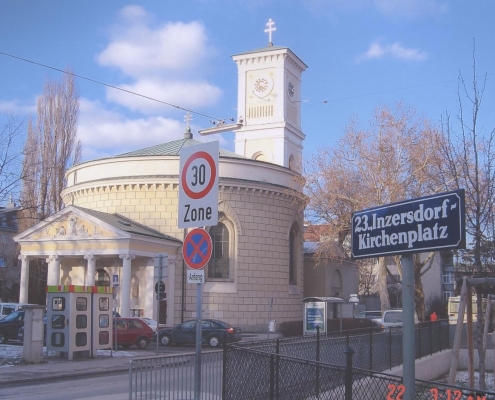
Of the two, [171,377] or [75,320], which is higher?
[171,377]

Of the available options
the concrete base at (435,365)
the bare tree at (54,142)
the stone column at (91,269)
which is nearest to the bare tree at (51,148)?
the bare tree at (54,142)

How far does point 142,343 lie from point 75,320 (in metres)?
5.85

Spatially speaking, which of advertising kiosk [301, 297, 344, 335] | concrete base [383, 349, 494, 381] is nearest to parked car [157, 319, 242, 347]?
advertising kiosk [301, 297, 344, 335]

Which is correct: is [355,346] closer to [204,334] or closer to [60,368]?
[60,368]

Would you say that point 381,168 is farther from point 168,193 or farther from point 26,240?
point 26,240

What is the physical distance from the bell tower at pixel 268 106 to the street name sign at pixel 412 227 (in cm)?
5659

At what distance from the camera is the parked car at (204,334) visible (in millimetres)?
28406

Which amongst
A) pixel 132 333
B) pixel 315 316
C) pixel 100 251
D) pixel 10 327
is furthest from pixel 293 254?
pixel 10 327

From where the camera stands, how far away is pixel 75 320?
21.1 m

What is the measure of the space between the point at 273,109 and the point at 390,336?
51.2m

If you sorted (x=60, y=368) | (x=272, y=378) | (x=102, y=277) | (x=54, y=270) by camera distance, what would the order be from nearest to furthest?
(x=272, y=378), (x=60, y=368), (x=54, y=270), (x=102, y=277)

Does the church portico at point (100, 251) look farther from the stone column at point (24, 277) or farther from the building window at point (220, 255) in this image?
the building window at point (220, 255)

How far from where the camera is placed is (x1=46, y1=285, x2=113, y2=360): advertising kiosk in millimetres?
20984
